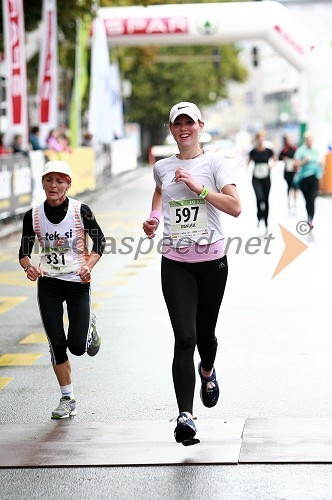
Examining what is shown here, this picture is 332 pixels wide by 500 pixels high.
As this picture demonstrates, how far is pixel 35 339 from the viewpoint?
33.0ft

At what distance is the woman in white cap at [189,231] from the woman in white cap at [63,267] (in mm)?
818

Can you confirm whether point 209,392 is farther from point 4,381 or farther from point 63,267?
point 4,381

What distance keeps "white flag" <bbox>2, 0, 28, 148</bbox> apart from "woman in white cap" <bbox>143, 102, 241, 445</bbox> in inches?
693

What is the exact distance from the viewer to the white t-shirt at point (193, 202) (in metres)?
6.30

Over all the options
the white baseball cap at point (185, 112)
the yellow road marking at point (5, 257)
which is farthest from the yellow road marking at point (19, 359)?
the yellow road marking at point (5, 257)

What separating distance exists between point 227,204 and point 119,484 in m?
1.62

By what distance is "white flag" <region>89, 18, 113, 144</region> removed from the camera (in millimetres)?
35406

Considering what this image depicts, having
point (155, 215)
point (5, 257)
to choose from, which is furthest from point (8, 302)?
point (155, 215)

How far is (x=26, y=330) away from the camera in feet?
34.7

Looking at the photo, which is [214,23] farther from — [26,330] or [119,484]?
[119,484]

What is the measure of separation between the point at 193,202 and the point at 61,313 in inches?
53.7

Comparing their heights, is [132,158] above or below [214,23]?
below

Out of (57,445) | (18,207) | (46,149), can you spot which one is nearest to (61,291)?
(57,445)

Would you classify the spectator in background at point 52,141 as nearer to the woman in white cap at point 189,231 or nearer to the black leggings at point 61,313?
the black leggings at point 61,313
